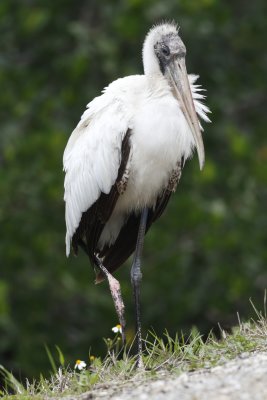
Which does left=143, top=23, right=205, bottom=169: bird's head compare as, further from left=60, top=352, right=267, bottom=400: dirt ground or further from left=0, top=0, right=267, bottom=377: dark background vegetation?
left=0, top=0, right=267, bottom=377: dark background vegetation

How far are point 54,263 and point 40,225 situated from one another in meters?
0.47

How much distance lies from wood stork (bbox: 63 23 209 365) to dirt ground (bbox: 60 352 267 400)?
1.53 m

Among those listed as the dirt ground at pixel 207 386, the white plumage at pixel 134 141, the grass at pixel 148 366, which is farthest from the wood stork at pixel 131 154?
the dirt ground at pixel 207 386

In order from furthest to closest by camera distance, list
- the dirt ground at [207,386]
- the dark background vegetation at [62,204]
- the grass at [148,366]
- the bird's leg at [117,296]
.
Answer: the dark background vegetation at [62,204]
the bird's leg at [117,296]
the grass at [148,366]
the dirt ground at [207,386]

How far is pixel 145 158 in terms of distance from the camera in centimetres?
765

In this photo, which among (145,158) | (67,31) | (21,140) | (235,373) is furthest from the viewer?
(67,31)

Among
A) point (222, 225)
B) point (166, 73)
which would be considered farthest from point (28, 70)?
point (166, 73)

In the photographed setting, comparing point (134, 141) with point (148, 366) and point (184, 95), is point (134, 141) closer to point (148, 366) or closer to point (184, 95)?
point (184, 95)

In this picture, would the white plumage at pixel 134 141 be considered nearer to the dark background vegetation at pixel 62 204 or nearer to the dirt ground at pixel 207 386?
the dirt ground at pixel 207 386

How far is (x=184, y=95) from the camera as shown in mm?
7852

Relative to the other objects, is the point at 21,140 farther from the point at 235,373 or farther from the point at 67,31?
the point at 235,373

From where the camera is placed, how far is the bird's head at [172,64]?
7.79 m

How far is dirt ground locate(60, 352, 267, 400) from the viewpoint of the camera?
17.9ft

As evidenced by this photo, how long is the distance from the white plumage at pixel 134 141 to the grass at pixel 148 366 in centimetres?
139
